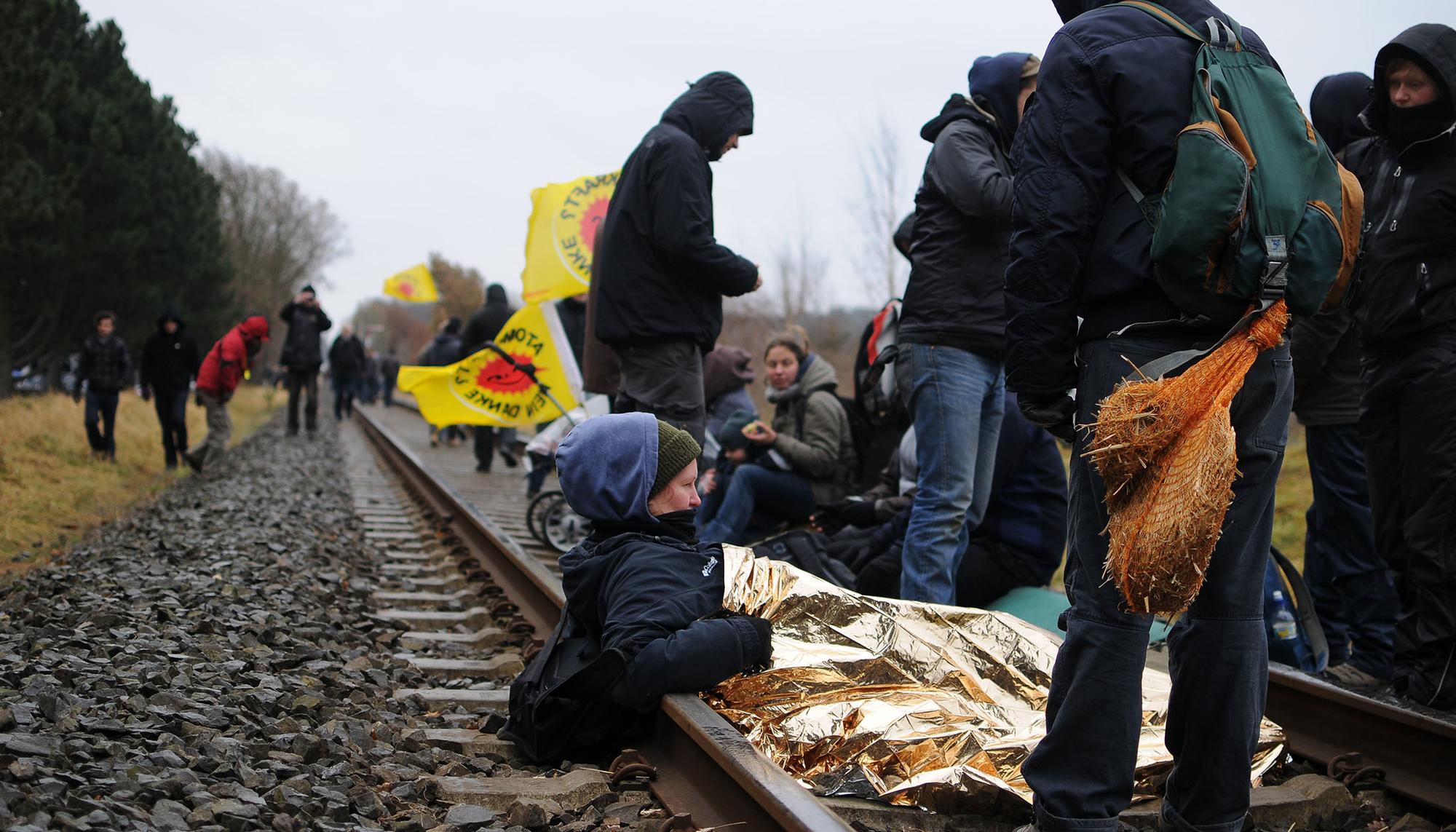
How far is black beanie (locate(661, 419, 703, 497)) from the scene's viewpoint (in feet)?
11.1

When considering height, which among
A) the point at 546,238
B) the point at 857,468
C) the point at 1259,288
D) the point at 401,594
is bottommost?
the point at 401,594

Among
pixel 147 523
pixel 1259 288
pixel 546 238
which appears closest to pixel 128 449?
pixel 147 523

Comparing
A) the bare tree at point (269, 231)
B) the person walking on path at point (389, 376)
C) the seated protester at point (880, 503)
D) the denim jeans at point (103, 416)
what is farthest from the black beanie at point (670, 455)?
the bare tree at point (269, 231)

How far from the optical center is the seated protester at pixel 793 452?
6.48 metres

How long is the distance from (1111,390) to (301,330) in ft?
54.4

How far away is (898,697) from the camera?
305 centimetres

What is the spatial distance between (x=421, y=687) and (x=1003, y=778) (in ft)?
6.86

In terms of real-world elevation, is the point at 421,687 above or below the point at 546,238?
below

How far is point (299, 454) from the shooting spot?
600 inches

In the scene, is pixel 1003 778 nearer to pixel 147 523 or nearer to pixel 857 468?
pixel 857 468

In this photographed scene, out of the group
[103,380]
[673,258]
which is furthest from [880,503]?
[103,380]

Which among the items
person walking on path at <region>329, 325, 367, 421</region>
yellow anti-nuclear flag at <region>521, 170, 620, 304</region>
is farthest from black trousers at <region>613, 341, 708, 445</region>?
person walking on path at <region>329, 325, 367, 421</region>

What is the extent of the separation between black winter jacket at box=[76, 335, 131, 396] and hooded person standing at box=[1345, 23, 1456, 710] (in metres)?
12.8

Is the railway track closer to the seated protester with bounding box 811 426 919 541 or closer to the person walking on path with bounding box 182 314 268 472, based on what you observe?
the seated protester with bounding box 811 426 919 541
